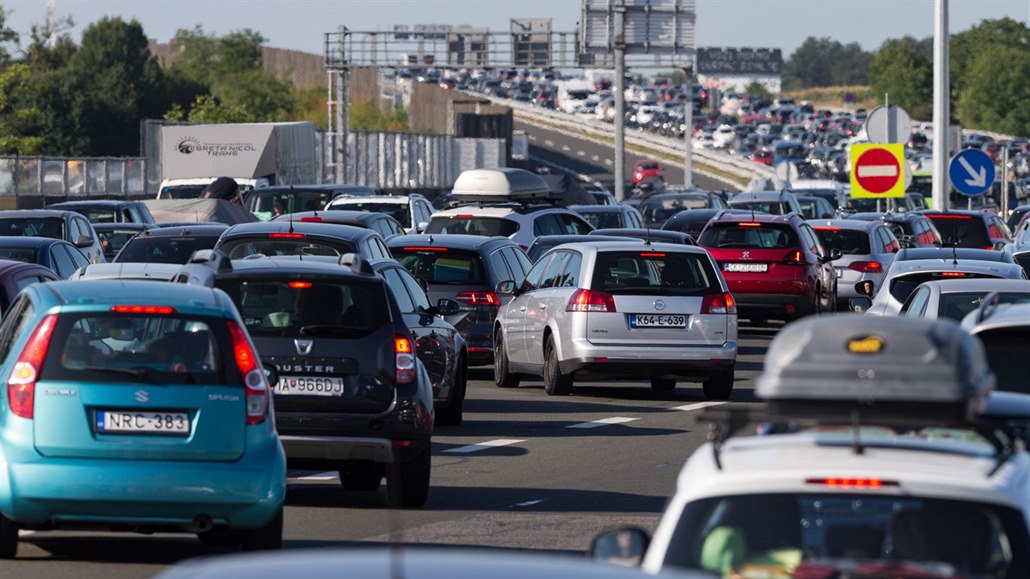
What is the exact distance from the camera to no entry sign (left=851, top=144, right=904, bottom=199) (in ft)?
109

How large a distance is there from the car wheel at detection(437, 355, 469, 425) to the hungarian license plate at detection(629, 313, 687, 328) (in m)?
2.65

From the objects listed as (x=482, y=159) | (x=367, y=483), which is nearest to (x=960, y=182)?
(x=367, y=483)

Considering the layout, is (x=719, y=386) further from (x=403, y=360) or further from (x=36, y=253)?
(x=403, y=360)

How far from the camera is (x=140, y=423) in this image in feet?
35.1

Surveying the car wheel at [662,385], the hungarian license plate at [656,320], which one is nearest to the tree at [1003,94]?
the car wheel at [662,385]

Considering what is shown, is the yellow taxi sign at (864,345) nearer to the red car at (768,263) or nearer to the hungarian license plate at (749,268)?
the red car at (768,263)

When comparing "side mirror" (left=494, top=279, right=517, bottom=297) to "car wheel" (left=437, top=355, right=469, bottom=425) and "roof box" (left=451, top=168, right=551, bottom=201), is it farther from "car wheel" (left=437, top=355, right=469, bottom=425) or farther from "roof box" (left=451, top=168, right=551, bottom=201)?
"roof box" (left=451, top=168, right=551, bottom=201)

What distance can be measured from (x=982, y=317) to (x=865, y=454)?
4574mm

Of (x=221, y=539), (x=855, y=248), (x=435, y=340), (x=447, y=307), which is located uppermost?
(x=447, y=307)

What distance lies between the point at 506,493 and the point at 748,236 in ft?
57.7

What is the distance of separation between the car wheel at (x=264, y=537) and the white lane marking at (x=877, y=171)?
23720 millimetres

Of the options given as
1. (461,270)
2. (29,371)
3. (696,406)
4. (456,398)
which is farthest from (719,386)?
(29,371)

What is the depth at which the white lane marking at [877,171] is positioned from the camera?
33438mm

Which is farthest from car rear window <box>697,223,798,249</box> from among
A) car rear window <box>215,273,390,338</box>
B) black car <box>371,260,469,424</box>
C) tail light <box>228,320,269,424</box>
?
tail light <box>228,320,269,424</box>
